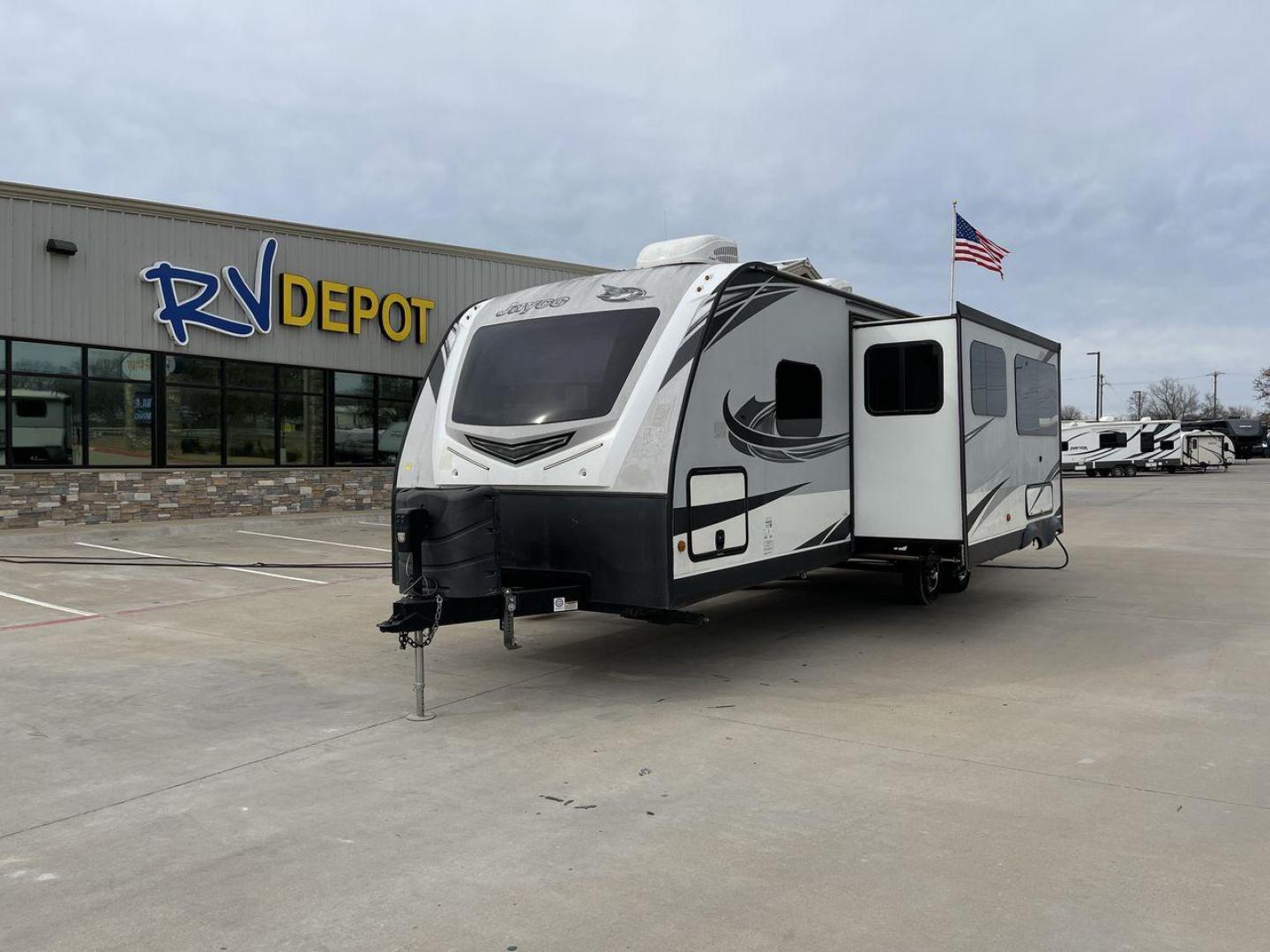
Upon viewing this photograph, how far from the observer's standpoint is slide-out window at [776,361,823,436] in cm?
771

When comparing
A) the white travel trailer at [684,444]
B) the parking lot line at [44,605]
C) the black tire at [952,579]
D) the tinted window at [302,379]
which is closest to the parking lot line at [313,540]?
the tinted window at [302,379]

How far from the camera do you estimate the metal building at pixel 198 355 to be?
16.3 meters

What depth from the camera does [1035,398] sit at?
423 inches

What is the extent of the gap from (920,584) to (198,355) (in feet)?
46.6

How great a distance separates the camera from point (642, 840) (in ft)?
13.7

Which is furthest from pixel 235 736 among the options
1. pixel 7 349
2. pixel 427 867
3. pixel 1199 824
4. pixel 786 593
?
pixel 7 349

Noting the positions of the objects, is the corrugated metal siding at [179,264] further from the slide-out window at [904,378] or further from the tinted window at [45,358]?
the slide-out window at [904,378]

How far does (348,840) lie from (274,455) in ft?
55.4

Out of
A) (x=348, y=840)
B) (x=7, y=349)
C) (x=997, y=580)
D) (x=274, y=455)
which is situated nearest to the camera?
(x=348, y=840)

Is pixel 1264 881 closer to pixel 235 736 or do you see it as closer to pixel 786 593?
pixel 235 736

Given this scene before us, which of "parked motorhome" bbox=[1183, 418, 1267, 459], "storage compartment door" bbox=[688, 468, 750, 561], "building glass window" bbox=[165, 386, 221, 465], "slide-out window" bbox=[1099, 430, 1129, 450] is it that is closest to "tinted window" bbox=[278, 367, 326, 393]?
"building glass window" bbox=[165, 386, 221, 465]

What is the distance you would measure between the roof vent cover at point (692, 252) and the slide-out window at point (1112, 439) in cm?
4059

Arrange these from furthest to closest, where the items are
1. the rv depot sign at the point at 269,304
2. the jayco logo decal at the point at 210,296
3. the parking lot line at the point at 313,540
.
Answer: the rv depot sign at the point at 269,304, the jayco logo decal at the point at 210,296, the parking lot line at the point at 313,540

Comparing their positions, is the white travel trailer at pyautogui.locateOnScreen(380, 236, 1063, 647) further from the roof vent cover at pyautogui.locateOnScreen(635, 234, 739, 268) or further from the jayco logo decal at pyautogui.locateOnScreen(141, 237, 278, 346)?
the jayco logo decal at pyautogui.locateOnScreen(141, 237, 278, 346)
